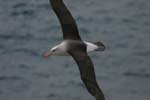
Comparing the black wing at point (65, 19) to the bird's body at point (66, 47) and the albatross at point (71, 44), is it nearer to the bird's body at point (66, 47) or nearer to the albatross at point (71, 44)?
the albatross at point (71, 44)

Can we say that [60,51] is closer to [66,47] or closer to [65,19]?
[66,47]

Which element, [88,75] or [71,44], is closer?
[88,75]

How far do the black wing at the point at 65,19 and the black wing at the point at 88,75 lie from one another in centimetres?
43

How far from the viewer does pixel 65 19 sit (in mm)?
7578

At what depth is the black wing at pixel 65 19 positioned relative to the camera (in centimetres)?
751

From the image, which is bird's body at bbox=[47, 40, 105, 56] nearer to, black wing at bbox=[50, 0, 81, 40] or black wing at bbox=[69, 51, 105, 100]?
black wing at bbox=[50, 0, 81, 40]

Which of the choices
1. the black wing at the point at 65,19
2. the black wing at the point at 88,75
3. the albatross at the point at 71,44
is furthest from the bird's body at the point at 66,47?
the black wing at the point at 88,75

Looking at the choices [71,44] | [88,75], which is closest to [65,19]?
[71,44]

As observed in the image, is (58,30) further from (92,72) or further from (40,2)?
(92,72)

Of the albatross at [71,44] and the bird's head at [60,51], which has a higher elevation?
the albatross at [71,44]

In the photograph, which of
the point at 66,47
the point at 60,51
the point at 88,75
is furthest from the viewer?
the point at 60,51

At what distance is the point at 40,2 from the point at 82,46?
14.8 feet

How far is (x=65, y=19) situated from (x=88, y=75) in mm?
915

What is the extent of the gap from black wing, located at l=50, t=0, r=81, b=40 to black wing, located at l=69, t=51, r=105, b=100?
1.40 ft
